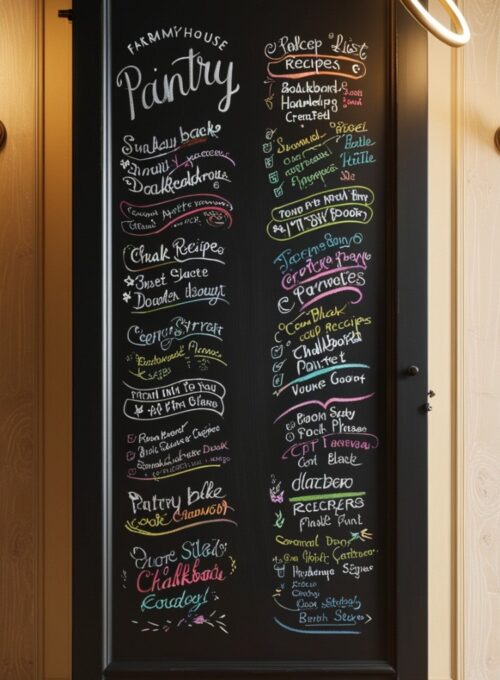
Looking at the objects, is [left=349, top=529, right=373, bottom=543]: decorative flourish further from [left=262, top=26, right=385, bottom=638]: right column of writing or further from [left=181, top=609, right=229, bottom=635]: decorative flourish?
[left=181, top=609, right=229, bottom=635]: decorative flourish

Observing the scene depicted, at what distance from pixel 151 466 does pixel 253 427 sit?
0.33 metres

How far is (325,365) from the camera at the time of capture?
5.59ft

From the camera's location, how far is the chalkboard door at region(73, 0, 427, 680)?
1672 millimetres
